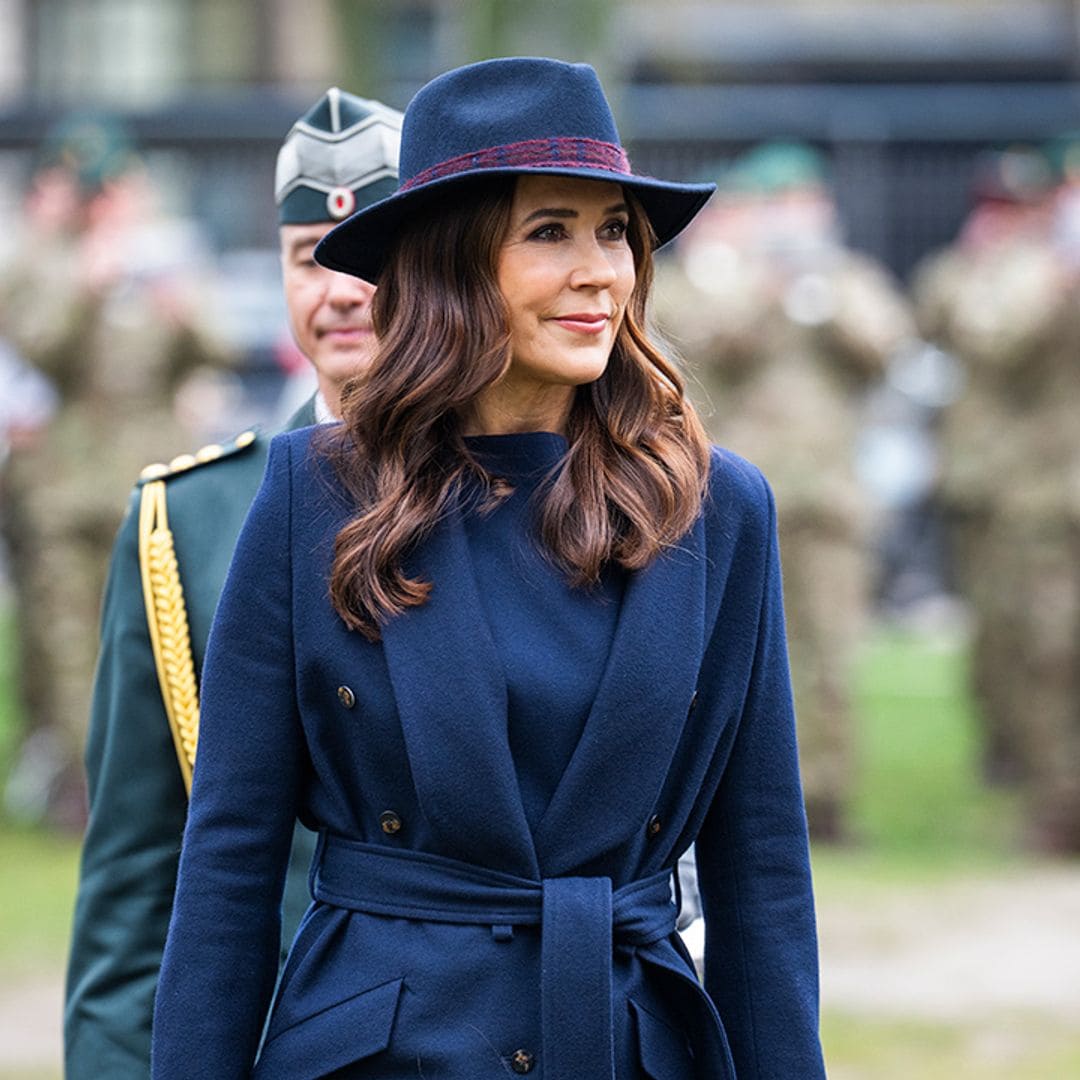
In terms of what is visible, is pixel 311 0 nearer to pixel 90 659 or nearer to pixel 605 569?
pixel 90 659

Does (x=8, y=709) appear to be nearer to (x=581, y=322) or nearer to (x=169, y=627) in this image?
(x=169, y=627)

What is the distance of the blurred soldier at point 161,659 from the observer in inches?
122

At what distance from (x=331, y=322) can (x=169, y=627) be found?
0.45 m

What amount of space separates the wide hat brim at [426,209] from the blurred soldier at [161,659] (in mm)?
244

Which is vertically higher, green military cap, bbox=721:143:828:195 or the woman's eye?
green military cap, bbox=721:143:828:195

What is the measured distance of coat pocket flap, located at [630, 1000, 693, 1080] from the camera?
8.57 feet

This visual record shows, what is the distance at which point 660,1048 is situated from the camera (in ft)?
8.64

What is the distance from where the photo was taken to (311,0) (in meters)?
24.5

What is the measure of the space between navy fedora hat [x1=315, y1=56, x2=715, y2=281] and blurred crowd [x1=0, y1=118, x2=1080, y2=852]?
22.3 ft

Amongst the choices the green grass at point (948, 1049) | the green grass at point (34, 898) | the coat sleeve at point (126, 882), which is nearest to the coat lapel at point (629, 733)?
the coat sleeve at point (126, 882)

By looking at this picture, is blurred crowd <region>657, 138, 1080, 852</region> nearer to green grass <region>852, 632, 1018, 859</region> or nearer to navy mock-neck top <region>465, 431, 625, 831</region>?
green grass <region>852, 632, 1018, 859</region>

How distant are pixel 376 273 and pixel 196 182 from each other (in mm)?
12744

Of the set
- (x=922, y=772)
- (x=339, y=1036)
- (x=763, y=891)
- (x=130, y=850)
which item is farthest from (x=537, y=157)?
(x=922, y=772)

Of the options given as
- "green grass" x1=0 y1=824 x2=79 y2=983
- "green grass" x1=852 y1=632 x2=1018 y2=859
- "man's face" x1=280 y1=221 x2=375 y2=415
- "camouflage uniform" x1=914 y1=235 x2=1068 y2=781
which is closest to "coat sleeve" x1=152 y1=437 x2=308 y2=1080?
"man's face" x1=280 y1=221 x2=375 y2=415
